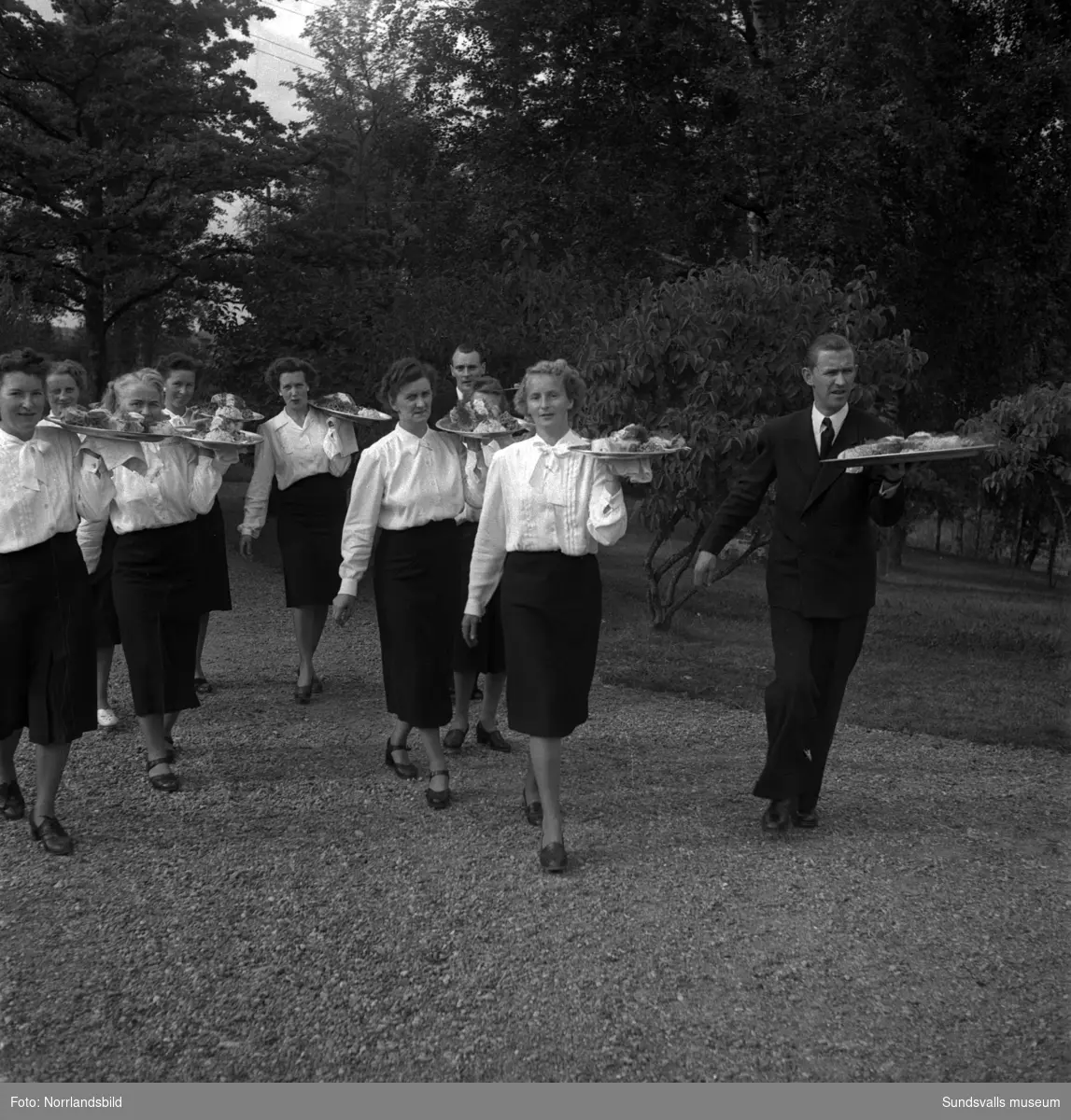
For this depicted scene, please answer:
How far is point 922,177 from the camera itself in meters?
16.8

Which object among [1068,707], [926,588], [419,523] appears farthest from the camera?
[926,588]

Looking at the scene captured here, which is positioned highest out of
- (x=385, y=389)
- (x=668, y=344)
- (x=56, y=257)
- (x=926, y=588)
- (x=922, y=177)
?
(x=922, y=177)

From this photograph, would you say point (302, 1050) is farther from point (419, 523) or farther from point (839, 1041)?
point (419, 523)

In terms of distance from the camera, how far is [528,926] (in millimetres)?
4641

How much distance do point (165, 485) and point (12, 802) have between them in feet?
5.98

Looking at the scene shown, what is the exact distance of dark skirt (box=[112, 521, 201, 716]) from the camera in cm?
648

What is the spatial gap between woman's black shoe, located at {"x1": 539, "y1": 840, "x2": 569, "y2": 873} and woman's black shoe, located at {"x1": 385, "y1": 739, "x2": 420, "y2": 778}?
1593 mm

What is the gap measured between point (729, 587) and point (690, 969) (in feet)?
51.6

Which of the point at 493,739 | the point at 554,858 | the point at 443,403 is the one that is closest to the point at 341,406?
the point at 443,403

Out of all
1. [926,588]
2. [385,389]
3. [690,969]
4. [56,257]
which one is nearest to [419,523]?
[385,389]

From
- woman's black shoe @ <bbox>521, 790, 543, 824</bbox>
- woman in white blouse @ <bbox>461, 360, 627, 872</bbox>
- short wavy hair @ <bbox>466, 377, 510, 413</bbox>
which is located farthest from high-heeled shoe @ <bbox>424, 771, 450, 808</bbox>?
short wavy hair @ <bbox>466, 377, 510, 413</bbox>

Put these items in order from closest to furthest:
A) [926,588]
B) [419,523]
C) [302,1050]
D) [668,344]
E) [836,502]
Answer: [302,1050] < [836,502] < [419,523] < [668,344] < [926,588]

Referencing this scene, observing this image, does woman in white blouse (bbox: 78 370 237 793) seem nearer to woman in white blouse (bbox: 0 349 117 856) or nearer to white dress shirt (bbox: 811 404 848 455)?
woman in white blouse (bbox: 0 349 117 856)

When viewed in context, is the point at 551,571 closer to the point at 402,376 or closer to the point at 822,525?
the point at 822,525
